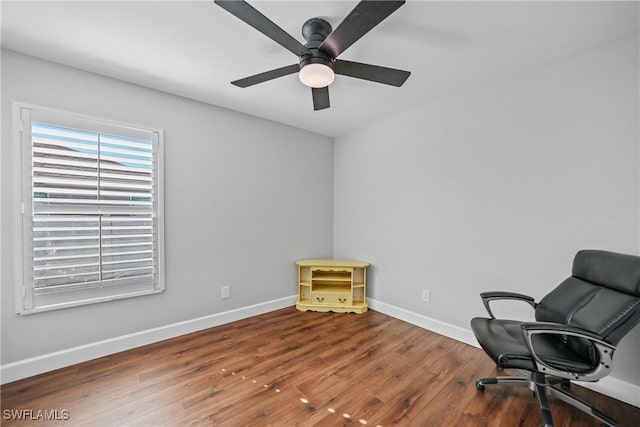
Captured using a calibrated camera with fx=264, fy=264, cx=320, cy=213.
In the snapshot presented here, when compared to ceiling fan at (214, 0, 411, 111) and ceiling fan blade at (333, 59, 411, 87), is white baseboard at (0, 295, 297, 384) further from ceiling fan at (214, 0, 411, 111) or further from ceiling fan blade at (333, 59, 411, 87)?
ceiling fan blade at (333, 59, 411, 87)

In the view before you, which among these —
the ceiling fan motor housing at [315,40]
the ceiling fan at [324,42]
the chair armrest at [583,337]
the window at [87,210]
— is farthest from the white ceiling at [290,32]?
the chair armrest at [583,337]

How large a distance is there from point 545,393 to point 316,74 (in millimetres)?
2418

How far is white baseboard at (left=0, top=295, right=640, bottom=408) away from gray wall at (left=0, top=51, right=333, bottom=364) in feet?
0.19

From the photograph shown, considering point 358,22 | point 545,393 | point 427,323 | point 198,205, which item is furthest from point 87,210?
point 545,393

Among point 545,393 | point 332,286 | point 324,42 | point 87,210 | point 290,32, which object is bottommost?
point 545,393

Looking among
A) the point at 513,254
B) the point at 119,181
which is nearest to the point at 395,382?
the point at 513,254

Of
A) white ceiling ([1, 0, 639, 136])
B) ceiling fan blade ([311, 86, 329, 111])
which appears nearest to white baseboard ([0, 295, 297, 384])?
white ceiling ([1, 0, 639, 136])

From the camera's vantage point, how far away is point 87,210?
2.18 meters

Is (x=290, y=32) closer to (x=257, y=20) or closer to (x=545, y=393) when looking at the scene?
(x=257, y=20)

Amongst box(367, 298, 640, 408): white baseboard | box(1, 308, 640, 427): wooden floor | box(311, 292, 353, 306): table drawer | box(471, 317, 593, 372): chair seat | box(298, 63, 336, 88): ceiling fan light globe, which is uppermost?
box(298, 63, 336, 88): ceiling fan light globe

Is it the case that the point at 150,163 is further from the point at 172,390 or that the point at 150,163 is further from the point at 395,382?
the point at 395,382

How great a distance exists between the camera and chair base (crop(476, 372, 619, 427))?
147 centimetres

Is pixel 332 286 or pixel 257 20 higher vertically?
pixel 257 20

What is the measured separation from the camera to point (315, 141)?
3793 mm
